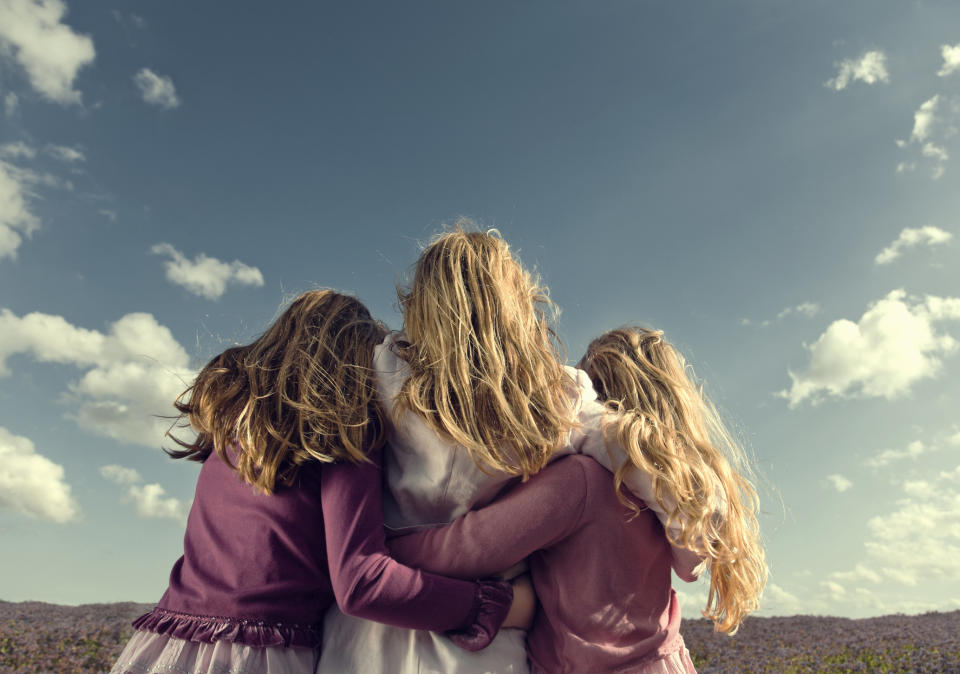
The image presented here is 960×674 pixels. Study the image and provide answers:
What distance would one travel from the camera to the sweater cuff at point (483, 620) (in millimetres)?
2596

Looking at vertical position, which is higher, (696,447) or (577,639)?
(696,447)

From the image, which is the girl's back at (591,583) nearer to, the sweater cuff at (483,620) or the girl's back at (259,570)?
the sweater cuff at (483,620)

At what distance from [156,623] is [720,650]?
787cm

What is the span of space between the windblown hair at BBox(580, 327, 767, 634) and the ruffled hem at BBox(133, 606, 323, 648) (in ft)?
4.31

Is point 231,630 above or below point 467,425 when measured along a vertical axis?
below

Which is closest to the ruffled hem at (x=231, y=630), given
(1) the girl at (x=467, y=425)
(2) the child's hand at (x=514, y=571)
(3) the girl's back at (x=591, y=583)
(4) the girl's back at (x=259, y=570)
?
(4) the girl's back at (x=259, y=570)

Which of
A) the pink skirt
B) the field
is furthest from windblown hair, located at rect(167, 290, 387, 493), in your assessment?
the field

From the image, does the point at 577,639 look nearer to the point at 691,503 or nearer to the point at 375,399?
the point at 691,503

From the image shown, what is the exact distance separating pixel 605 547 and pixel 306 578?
3.73 feet

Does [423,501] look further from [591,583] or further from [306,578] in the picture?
[591,583]

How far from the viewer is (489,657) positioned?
266 cm

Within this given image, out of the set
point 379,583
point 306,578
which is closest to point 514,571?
point 379,583

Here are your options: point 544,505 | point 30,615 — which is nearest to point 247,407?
point 544,505

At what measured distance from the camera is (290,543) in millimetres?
2650
